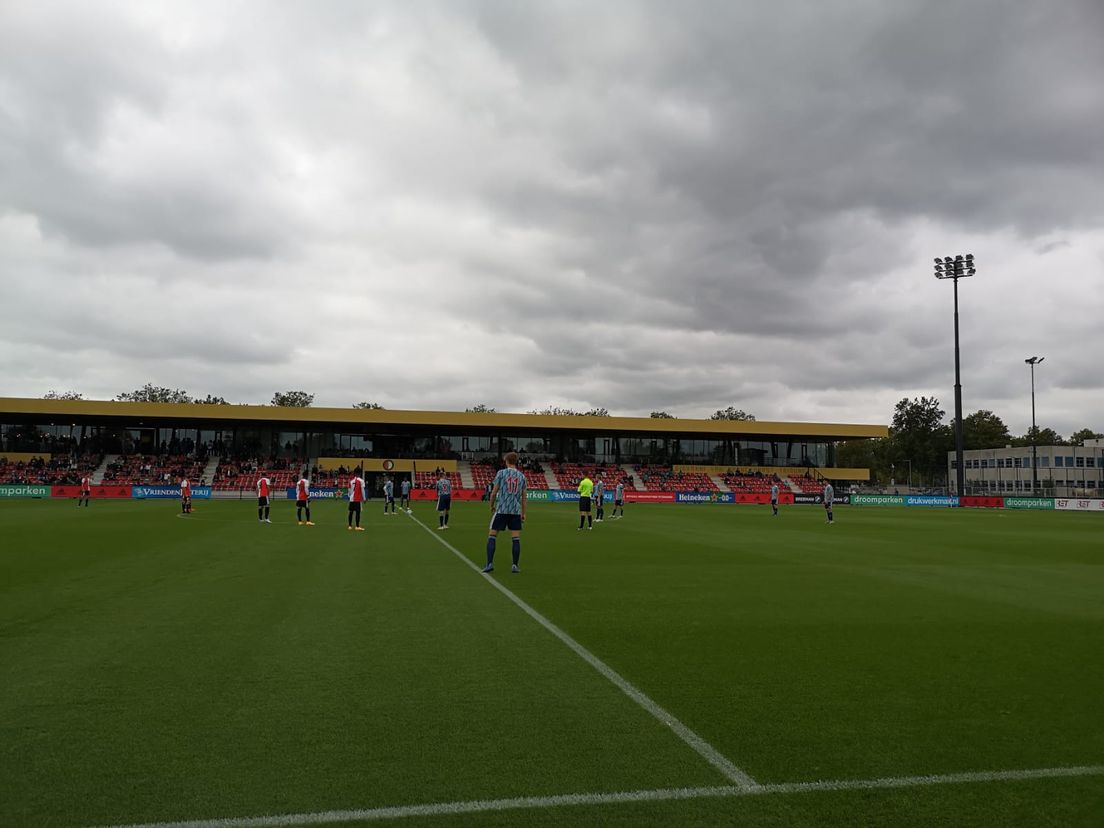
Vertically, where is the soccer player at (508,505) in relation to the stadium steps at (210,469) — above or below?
above

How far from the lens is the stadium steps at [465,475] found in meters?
64.3

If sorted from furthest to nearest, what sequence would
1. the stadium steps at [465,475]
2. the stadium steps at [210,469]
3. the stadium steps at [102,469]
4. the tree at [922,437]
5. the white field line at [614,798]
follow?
1. the tree at [922,437]
2. the stadium steps at [465,475]
3. the stadium steps at [210,469]
4. the stadium steps at [102,469]
5. the white field line at [614,798]

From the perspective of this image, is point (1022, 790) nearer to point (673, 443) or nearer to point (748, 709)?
point (748, 709)

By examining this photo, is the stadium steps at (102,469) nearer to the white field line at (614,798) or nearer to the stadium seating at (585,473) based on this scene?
the stadium seating at (585,473)

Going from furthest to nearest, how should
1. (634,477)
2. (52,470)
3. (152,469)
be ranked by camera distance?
1. (634,477)
2. (152,469)
3. (52,470)

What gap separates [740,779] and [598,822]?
35.6 inches

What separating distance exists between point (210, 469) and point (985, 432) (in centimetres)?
11926

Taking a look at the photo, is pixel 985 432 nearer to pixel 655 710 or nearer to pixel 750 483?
pixel 750 483

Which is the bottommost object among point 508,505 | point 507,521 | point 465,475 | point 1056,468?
point 465,475

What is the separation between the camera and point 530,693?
529 cm

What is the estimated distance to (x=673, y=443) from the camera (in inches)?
3007

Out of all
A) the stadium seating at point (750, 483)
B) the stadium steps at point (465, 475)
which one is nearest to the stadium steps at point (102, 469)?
the stadium steps at point (465, 475)

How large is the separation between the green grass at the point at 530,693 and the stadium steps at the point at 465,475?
2066 inches

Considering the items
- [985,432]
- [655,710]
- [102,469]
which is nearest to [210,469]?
[102,469]
